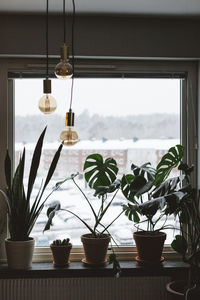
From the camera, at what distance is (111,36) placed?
341 centimetres

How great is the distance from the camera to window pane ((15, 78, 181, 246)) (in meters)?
3.53

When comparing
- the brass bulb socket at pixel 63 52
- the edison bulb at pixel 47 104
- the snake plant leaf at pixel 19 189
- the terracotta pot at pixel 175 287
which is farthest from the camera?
the snake plant leaf at pixel 19 189

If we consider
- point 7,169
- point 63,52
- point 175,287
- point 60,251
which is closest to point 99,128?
point 7,169

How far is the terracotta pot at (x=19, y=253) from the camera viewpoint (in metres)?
3.16

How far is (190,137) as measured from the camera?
142 inches

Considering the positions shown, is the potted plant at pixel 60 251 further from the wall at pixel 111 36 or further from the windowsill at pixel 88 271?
the wall at pixel 111 36

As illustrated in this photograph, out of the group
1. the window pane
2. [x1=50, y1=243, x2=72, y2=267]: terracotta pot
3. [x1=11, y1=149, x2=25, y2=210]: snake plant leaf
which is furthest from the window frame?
[x1=11, y1=149, x2=25, y2=210]: snake plant leaf

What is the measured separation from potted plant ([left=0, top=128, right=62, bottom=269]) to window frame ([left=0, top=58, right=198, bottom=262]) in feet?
0.89

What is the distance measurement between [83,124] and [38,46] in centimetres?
75

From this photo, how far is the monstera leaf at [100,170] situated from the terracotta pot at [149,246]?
495 millimetres

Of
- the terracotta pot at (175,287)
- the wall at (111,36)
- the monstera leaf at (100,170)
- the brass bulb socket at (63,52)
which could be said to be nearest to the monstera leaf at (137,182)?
the monstera leaf at (100,170)

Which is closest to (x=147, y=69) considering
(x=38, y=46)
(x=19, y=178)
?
(x=38, y=46)

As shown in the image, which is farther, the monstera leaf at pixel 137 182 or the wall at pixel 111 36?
the wall at pixel 111 36

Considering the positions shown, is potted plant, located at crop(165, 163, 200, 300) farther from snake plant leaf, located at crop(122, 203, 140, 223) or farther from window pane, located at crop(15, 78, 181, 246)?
window pane, located at crop(15, 78, 181, 246)
